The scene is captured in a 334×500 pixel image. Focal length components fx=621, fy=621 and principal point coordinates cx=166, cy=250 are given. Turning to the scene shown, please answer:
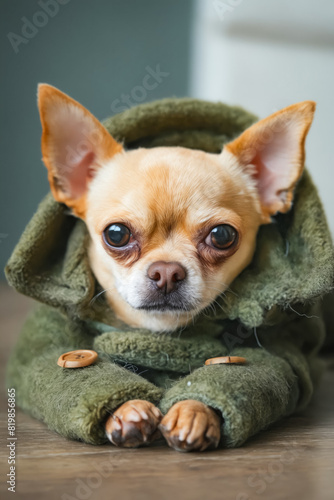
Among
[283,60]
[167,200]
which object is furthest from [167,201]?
[283,60]

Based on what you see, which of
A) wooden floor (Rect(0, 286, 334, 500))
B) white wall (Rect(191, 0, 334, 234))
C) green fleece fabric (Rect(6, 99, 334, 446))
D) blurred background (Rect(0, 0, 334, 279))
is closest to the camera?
wooden floor (Rect(0, 286, 334, 500))

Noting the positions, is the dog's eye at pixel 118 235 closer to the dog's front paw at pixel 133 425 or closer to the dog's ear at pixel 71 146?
the dog's ear at pixel 71 146

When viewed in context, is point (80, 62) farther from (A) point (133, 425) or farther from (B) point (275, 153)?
(A) point (133, 425)

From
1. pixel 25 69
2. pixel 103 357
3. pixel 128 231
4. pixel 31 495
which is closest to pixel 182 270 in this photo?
pixel 128 231

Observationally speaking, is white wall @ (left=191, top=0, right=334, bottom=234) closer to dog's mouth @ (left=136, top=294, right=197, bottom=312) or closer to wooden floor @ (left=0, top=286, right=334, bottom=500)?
dog's mouth @ (left=136, top=294, right=197, bottom=312)

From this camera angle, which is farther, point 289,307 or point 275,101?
point 275,101

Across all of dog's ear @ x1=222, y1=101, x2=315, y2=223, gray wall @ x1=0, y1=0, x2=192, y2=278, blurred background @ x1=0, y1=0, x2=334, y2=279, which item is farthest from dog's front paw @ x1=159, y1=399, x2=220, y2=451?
gray wall @ x1=0, y1=0, x2=192, y2=278

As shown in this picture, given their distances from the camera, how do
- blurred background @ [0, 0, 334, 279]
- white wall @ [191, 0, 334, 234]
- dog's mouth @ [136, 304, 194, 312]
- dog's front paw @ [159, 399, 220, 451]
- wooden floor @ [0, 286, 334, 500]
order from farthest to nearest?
blurred background @ [0, 0, 334, 279] → white wall @ [191, 0, 334, 234] → dog's mouth @ [136, 304, 194, 312] → dog's front paw @ [159, 399, 220, 451] → wooden floor @ [0, 286, 334, 500]

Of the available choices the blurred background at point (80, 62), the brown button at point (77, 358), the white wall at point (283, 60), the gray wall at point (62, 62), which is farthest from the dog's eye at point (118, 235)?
the gray wall at point (62, 62)

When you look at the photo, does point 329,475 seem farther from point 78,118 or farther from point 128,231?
point 78,118
